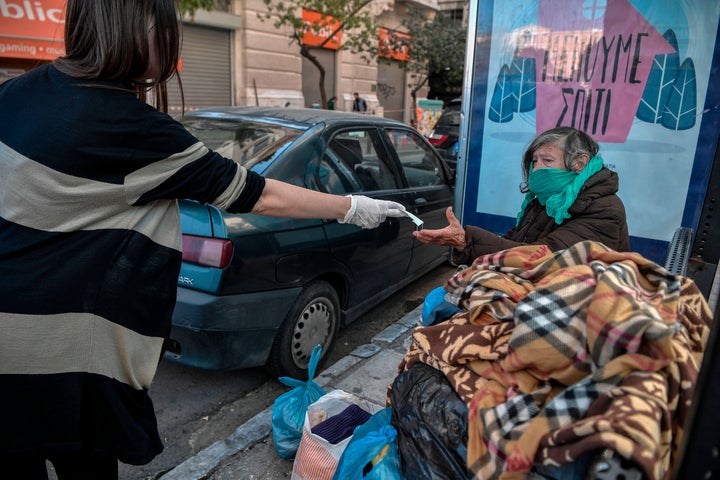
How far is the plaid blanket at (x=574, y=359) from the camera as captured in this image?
108 centimetres

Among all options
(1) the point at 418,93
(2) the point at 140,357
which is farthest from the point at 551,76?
(1) the point at 418,93

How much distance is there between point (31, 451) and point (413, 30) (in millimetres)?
22462

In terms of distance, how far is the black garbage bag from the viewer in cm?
149

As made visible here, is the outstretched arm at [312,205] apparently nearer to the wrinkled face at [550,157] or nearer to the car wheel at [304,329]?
the wrinkled face at [550,157]

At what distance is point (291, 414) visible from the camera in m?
2.54

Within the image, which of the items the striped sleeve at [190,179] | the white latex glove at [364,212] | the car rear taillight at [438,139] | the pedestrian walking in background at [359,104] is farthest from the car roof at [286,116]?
the pedestrian walking in background at [359,104]

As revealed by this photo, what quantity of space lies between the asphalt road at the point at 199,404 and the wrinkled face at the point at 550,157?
2189 millimetres

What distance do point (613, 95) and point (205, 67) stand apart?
45.5 ft

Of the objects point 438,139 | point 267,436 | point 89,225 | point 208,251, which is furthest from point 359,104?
point 89,225

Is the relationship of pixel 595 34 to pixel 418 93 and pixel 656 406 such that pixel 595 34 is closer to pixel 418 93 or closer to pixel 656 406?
pixel 656 406

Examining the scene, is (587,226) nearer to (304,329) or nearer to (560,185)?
(560,185)

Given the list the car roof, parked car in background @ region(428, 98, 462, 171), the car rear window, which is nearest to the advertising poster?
the car roof

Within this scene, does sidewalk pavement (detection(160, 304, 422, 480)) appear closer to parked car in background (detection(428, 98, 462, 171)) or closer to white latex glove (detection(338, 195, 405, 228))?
white latex glove (detection(338, 195, 405, 228))

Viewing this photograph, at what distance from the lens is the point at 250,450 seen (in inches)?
107
